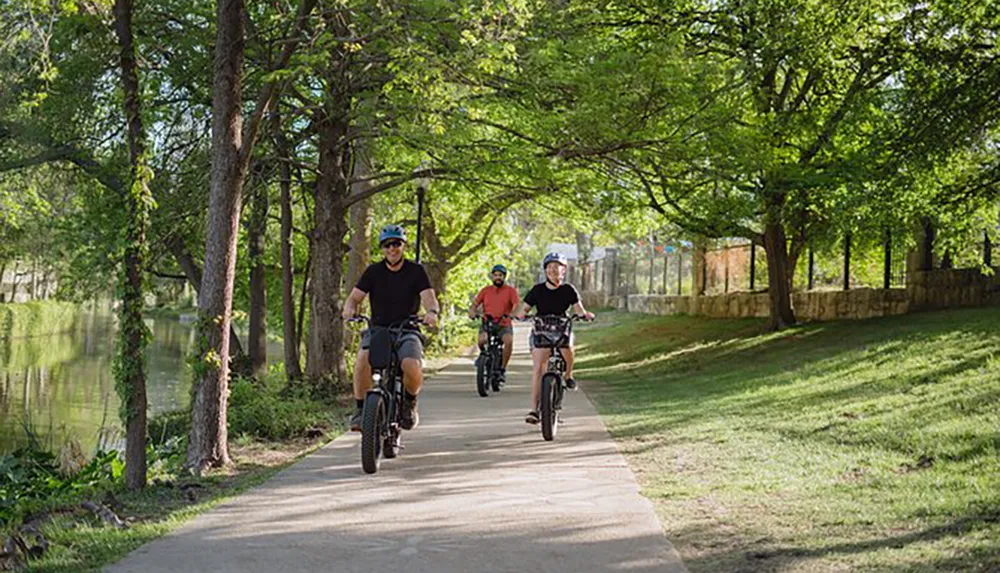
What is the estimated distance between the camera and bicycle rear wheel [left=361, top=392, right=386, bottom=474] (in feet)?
30.2

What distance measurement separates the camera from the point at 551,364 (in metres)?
11.7

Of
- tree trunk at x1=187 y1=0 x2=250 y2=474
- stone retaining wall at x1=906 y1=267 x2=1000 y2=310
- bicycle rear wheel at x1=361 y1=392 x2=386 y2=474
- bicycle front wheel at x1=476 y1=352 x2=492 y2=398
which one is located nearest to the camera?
bicycle rear wheel at x1=361 y1=392 x2=386 y2=474

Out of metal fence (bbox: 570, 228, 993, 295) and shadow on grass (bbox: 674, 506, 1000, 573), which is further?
metal fence (bbox: 570, 228, 993, 295)

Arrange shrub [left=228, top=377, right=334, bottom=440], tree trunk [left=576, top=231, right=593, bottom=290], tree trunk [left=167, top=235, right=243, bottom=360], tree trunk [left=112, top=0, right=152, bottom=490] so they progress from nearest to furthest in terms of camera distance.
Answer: tree trunk [left=112, top=0, right=152, bottom=490], shrub [left=228, top=377, right=334, bottom=440], tree trunk [left=167, top=235, right=243, bottom=360], tree trunk [left=576, top=231, right=593, bottom=290]

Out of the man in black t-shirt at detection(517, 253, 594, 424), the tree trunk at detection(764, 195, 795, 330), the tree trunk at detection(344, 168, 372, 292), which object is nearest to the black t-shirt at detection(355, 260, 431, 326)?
the man in black t-shirt at detection(517, 253, 594, 424)

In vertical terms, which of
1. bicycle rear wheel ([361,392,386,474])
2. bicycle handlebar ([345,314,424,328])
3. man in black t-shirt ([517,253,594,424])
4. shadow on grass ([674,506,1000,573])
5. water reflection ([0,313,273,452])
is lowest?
water reflection ([0,313,273,452])

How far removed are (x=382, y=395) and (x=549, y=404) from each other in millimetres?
2705

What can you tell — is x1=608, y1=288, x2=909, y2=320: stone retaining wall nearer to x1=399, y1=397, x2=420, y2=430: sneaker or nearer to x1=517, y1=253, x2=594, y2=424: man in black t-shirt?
x1=517, y1=253, x2=594, y2=424: man in black t-shirt

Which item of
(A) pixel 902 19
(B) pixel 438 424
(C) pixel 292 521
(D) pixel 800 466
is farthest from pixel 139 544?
(A) pixel 902 19

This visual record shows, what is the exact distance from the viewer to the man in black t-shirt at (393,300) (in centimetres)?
964

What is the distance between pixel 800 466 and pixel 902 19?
10504 millimetres

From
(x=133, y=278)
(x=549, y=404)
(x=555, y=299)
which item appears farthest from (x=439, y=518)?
(x=555, y=299)

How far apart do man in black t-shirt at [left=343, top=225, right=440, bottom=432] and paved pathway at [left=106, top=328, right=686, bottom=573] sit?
809 millimetres

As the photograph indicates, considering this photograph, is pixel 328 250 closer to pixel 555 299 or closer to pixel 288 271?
pixel 288 271
